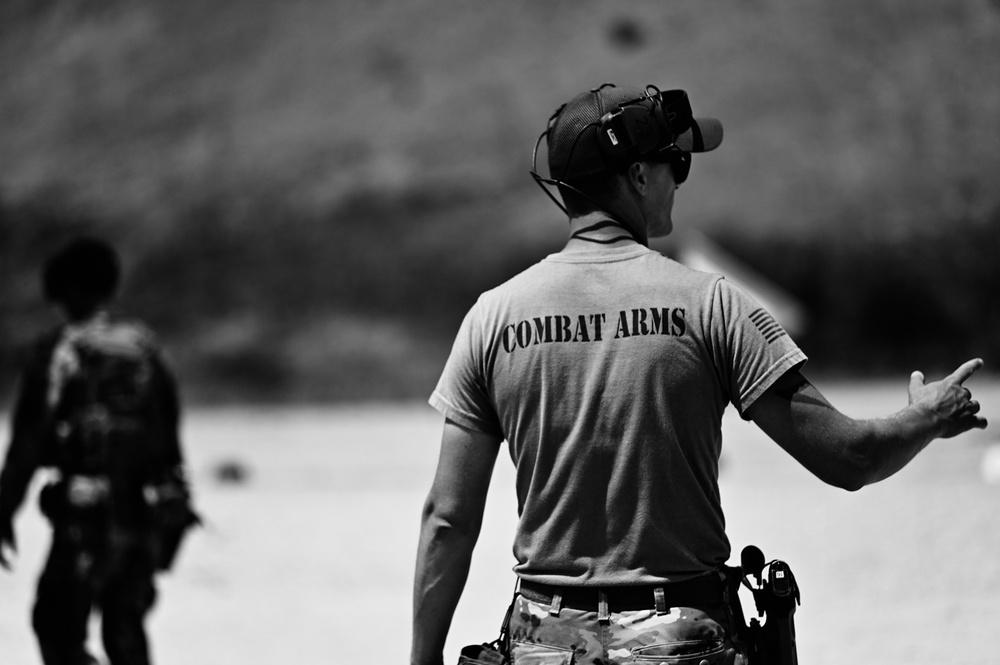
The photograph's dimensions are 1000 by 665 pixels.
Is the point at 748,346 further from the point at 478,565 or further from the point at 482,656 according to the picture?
the point at 478,565

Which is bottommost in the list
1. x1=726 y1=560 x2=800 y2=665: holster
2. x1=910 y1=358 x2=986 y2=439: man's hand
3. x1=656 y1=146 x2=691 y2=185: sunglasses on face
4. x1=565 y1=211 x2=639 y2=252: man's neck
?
x1=726 y1=560 x2=800 y2=665: holster

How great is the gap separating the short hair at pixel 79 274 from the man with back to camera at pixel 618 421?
8.65 ft

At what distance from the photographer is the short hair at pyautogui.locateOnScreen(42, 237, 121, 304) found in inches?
188

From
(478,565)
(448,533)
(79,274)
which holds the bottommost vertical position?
(448,533)

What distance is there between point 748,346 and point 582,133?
0.50m

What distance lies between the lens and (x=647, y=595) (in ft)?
7.65

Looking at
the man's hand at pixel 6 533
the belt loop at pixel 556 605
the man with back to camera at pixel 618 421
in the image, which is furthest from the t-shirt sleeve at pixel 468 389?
the man's hand at pixel 6 533

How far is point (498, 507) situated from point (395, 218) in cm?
3012

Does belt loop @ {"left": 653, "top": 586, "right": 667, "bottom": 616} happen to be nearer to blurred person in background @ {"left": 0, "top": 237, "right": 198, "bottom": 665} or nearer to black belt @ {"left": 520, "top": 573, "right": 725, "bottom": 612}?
black belt @ {"left": 520, "top": 573, "right": 725, "bottom": 612}

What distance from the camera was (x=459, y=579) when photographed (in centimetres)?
251

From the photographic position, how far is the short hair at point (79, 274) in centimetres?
477

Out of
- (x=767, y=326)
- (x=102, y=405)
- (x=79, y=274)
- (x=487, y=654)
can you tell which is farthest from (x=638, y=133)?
(x=79, y=274)

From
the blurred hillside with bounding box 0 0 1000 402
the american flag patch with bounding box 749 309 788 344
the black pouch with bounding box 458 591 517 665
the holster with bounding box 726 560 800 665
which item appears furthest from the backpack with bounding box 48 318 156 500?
the blurred hillside with bounding box 0 0 1000 402

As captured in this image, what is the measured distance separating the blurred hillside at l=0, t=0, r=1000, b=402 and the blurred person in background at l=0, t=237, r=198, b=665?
32.7 metres
